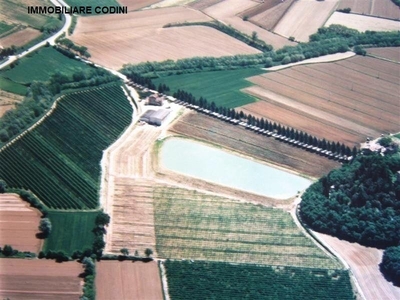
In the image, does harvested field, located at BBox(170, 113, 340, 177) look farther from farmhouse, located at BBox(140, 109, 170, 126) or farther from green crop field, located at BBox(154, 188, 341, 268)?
green crop field, located at BBox(154, 188, 341, 268)

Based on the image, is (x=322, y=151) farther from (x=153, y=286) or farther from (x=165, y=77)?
(x=153, y=286)

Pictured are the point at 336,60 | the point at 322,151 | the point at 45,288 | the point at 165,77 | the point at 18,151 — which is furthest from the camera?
the point at 336,60

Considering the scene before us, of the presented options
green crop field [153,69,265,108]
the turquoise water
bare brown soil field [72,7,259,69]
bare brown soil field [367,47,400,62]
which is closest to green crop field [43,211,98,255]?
the turquoise water

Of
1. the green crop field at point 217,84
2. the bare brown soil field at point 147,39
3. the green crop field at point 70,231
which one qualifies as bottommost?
the green crop field at point 70,231

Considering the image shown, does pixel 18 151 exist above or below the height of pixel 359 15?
below

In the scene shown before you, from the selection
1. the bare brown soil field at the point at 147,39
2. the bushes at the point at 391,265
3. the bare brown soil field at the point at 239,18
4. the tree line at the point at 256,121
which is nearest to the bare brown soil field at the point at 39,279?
the bushes at the point at 391,265

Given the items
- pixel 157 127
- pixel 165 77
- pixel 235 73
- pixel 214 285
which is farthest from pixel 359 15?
pixel 214 285

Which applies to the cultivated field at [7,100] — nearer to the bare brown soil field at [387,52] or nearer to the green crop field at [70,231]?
the green crop field at [70,231]
